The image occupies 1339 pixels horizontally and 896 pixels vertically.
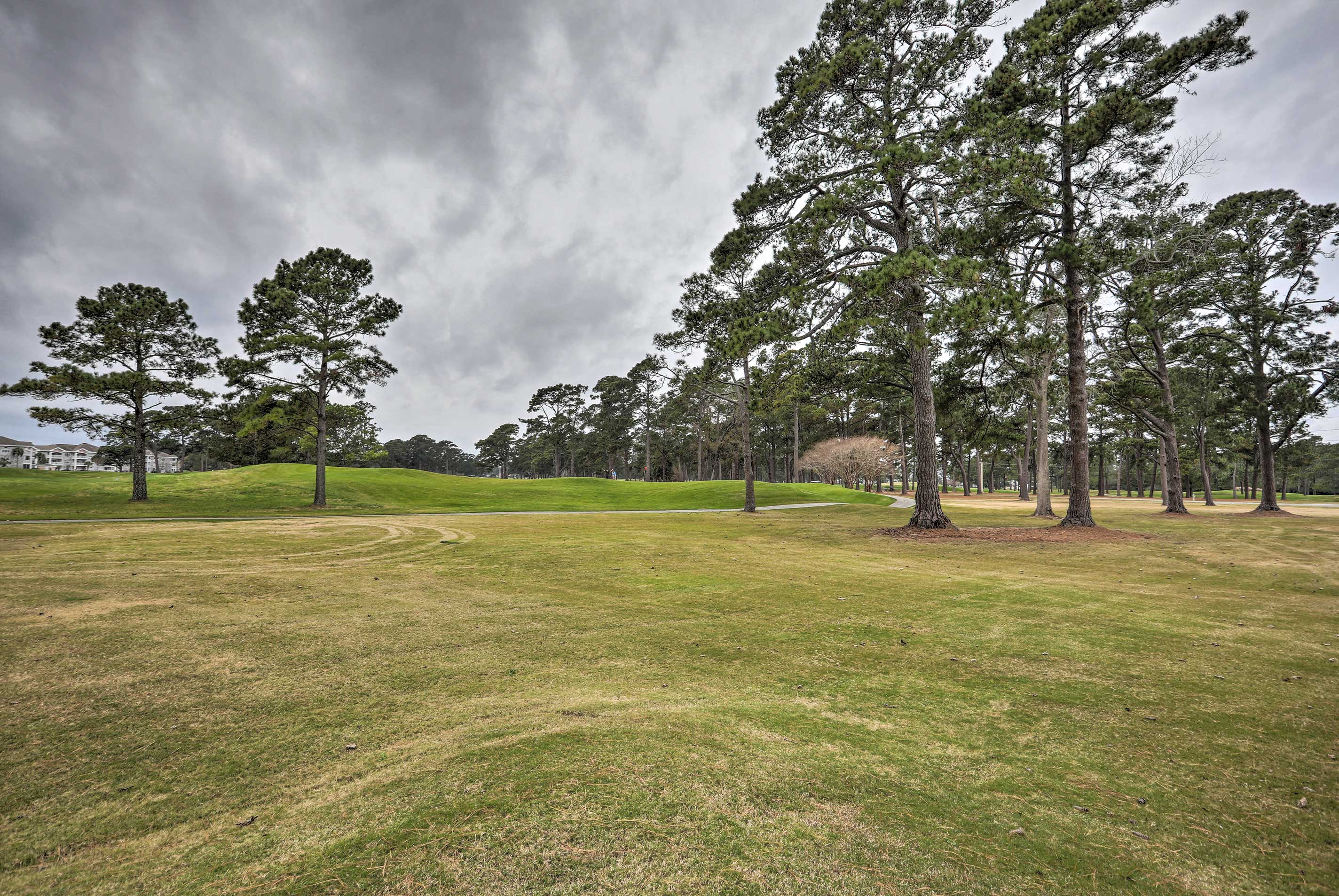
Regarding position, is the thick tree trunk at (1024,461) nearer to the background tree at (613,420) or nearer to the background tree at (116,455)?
the background tree at (613,420)

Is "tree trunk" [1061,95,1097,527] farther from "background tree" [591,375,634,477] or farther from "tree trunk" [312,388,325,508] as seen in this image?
"background tree" [591,375,634,477]

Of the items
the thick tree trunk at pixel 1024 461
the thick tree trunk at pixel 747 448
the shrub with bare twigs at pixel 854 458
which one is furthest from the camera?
the shrub with bare twigs at pixel 854 458

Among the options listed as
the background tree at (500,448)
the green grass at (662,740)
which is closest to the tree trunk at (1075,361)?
the green grass at (662,740)

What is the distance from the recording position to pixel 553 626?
545 cm

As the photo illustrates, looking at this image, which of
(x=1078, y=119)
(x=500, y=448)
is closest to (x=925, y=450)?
(x=1078, y=119)

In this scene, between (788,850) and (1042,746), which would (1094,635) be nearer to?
(1042,746)

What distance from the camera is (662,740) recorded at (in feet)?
9.46

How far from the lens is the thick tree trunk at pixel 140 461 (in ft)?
80.6

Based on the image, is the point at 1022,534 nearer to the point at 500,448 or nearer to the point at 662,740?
the point at 662,740

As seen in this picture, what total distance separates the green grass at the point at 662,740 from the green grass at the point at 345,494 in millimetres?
20948

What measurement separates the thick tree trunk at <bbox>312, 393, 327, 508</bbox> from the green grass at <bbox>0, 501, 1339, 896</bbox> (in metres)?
19.8

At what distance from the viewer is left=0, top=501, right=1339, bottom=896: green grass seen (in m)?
1.93

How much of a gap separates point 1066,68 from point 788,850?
19642mm

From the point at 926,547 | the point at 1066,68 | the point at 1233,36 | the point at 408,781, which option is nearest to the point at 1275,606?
the point at 926,547
